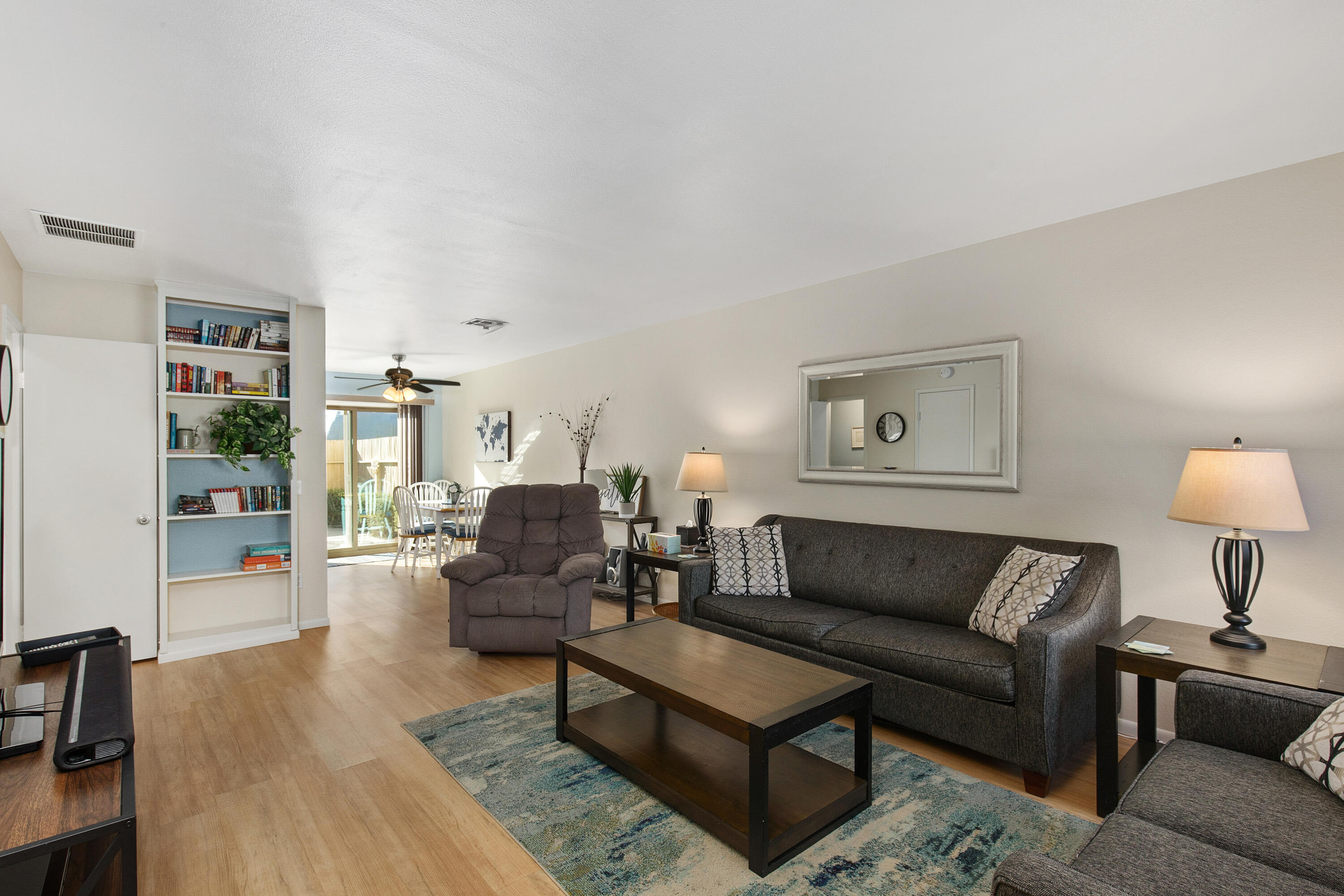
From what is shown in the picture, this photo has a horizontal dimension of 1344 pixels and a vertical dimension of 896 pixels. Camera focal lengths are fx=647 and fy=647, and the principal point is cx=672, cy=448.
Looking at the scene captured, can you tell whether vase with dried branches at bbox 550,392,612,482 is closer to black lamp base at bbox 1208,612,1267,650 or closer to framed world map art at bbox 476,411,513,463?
Result: framed world map art at bbox 476,411,513,463

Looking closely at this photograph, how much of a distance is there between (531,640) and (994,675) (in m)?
2.61

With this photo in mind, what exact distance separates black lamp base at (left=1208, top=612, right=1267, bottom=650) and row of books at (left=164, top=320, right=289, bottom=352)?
18.1 feet

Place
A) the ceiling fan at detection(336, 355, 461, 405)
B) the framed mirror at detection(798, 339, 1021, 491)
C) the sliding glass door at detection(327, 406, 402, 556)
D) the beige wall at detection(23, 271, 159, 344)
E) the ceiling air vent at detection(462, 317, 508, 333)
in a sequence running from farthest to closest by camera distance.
→ the sliding glass door at detection(327, 406, 402, 556)
the ceiling fan at detection(336, 355, 461, 405)
the ceiling air vent at detection(462, 317, 508, 333)
the beige wall at detection(23, 271, 159, 344)
the framed mirror at detection(798, 339, 1021, 491)

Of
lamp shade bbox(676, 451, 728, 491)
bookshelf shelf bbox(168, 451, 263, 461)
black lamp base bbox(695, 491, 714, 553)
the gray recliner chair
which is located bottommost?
the gray recliner chair

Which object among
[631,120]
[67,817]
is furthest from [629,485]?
[67,817]

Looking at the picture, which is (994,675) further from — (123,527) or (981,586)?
(123,527)

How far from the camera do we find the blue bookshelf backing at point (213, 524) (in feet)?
14.3

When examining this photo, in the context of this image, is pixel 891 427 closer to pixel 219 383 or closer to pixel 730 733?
pixel 730 733

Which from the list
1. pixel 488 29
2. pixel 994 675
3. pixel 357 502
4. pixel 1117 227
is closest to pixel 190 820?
pixel 488 29

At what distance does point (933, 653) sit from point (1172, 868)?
1.44 m

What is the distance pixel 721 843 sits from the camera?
7.04 feet

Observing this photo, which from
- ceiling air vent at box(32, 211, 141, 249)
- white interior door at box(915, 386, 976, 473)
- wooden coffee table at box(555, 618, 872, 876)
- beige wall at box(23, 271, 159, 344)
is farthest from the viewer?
beige wall at box(23, 271, 159, 344)

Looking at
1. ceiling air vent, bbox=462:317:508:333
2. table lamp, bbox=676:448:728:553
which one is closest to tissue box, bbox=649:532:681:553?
table lamp, bbox=676:448:728:553

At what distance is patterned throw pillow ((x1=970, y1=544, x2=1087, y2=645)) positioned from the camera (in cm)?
269
